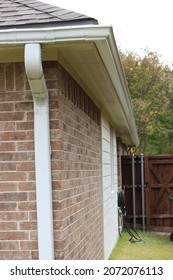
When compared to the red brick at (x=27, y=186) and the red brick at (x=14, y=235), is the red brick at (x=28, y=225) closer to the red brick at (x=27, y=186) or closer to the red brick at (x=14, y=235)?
the red brick at (x=14, y=235)

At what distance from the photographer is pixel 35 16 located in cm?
297

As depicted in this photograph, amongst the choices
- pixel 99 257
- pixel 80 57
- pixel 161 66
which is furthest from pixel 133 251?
pixel 161 66

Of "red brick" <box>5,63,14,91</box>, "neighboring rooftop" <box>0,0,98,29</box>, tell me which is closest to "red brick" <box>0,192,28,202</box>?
"red brick" <box>5,63,14,91</box>

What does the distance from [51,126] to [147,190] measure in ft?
27.4

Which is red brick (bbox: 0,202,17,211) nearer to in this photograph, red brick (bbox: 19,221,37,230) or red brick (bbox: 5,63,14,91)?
red brick (bbox: 19,221,37,230)

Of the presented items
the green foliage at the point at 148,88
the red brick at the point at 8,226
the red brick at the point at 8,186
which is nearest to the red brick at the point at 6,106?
the red brick at the point at 8,186

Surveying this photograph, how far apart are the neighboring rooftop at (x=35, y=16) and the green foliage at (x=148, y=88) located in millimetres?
19027

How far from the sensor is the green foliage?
22.8 meters

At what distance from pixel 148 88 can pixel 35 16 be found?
67.6 ft

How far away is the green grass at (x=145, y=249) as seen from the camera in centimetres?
739

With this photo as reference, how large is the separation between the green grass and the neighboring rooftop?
198 inches
